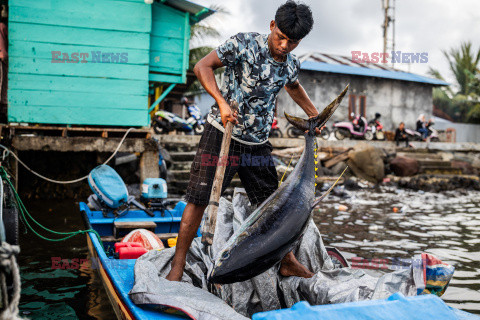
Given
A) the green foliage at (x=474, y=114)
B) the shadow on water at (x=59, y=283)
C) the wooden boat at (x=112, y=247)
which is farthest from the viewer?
the green foliage at (x=474, y=114)

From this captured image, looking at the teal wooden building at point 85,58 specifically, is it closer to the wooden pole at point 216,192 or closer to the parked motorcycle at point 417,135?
the wooden pole at point 216,192

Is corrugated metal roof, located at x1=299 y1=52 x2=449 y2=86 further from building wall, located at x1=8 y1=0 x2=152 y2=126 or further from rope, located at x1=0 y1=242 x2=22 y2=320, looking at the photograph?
rope, located at x1=0 y1=242 x2=22 y2=320

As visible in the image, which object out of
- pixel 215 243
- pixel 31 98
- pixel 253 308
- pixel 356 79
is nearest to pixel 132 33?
pixel 31 98

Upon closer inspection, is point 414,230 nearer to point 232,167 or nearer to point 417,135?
point 232,167

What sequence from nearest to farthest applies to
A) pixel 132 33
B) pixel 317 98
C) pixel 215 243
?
pixel 215 243
pixel 132 33
pixel 317 98

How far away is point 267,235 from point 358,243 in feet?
15.9

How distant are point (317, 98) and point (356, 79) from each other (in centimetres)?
307

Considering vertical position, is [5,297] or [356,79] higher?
[356,79]

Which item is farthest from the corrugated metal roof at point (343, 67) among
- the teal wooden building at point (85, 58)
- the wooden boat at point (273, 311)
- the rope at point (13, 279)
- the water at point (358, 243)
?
the rope at point (13, 279)

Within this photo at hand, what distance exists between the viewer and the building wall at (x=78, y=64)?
8875 millimetres

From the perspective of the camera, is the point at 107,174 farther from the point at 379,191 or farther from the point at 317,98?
the point at 317,98

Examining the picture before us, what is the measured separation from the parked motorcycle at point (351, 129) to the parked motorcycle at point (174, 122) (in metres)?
7.47

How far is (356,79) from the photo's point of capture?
82.2 ft

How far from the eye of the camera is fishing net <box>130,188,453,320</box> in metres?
3.15
